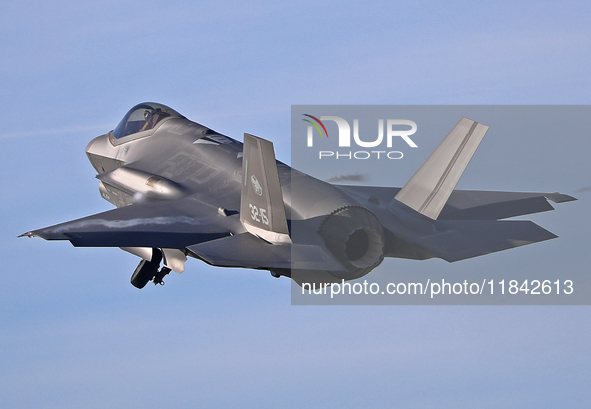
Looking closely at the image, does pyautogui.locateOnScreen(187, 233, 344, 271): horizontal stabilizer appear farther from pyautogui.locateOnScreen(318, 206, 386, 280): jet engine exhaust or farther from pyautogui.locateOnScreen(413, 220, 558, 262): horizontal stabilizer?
pyautogui.locateOnScreen(413, 220, 558, 262): horizontal stabilizer

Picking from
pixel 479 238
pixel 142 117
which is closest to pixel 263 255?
pixel 479 238

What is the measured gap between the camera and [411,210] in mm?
23750

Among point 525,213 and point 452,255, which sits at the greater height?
point 525,213

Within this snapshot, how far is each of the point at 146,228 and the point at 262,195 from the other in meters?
3.62

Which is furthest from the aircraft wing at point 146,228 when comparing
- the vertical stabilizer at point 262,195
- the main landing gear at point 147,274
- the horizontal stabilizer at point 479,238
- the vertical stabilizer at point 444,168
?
the horizontal stabilizer at point 479,238

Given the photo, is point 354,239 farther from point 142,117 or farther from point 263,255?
point 142,117

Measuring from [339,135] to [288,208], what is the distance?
2.84 meters

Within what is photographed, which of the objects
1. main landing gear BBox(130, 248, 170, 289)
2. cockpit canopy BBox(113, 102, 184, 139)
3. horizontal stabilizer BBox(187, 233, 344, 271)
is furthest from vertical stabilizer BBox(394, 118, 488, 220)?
cockpit canopy BBox(113, 102, 184, 139)

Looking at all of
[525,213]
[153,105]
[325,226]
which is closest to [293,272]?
[325,226]

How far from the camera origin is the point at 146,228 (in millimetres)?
23281

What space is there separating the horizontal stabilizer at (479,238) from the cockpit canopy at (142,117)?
394 inches

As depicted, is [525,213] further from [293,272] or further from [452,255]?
[293,272]

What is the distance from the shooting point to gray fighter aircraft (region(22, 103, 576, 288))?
2133 cm

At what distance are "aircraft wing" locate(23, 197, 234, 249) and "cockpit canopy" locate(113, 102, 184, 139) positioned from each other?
5.15 meters
